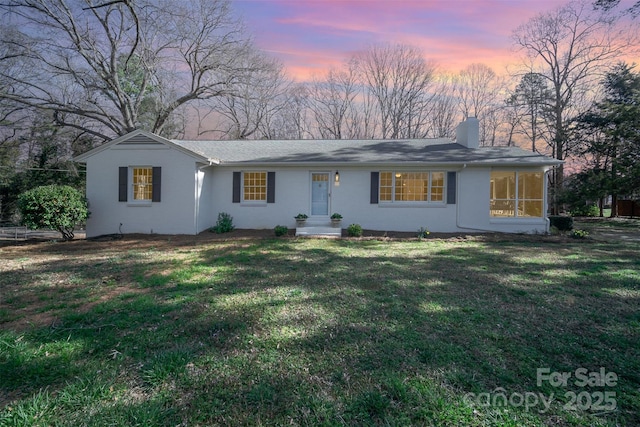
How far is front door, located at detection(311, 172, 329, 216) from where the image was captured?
11.6 metres

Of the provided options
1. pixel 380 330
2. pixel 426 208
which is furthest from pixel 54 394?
pixel 426 208

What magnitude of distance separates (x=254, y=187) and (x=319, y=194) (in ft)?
8.41

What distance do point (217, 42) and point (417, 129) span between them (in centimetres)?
1772

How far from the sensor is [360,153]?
486 inches

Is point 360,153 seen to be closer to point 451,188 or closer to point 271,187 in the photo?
point 451,188

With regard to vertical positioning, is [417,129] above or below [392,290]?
above

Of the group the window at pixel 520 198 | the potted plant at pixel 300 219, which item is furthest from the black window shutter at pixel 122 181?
the window at pixel 520 198

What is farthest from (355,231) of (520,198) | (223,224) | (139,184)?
(139,184)

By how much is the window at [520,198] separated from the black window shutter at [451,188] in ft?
5.15

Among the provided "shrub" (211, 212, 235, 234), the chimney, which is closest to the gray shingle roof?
the chimney

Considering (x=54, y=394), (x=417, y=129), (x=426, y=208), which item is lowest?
(x=54, y=394)

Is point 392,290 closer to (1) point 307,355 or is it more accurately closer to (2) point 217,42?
(1) point 307,355

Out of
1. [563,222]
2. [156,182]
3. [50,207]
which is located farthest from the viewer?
[563,222]

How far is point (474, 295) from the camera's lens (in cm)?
447
